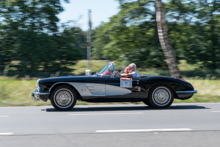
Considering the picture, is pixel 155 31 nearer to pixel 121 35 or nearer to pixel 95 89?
pixel 121 35

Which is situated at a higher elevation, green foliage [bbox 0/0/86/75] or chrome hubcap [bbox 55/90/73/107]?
green foliage [bbox 0/0/86/75]

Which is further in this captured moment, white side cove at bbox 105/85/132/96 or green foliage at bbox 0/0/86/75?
green foliage at bbox 0/0/86/75

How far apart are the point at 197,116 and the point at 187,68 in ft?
78.8

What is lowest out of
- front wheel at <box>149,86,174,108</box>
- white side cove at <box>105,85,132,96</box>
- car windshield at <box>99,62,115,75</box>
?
front wheel at <box>149,86,174,108</box>

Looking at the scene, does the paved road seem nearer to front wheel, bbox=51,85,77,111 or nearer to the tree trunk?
front wheel, bbox=51,85,77,111

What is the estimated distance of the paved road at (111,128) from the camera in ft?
16.4

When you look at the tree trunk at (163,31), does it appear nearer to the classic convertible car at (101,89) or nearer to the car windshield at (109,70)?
the classic convertible car at (101,89)

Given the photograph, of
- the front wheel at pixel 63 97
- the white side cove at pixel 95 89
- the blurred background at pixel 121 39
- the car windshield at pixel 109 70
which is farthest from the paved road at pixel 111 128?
the blurred background at pixel 121 39

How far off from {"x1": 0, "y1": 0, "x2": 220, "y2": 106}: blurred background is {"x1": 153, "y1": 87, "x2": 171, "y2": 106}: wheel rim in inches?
740

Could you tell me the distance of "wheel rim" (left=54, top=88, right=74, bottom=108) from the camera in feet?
28.2

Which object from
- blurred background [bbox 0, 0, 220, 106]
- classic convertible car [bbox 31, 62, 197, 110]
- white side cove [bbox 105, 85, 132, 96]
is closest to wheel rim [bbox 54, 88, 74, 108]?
classic convertible car [bbox 31, 62, 197, 110]

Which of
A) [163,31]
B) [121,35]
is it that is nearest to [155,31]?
[121,35]

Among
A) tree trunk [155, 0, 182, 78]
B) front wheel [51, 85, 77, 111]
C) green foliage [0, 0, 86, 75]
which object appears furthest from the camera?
green foliage [0, 0, 86, 75]

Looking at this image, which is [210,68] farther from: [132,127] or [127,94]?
[132,127]
